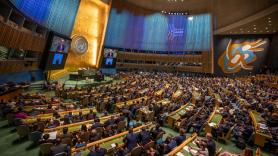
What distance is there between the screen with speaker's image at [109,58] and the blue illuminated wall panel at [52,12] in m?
8.98

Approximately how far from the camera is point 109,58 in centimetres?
3022

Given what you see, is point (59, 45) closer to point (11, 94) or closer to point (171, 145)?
point (11, 94)

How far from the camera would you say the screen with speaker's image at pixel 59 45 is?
56.3ft

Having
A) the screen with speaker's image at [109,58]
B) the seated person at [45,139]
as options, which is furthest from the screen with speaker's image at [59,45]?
the seated person at [45,139]

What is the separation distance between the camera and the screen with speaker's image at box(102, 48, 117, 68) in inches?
1170

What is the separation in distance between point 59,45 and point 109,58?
12490mm

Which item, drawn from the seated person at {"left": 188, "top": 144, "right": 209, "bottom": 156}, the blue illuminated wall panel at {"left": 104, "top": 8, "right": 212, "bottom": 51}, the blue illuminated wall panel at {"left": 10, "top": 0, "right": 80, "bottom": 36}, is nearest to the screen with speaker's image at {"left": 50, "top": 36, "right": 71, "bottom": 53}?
the blue illuminated wall panel at {"left": 10, "top": 0, "right": 80, "bottom": 36}

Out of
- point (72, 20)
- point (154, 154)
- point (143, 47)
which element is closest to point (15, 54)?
point (72, 20)

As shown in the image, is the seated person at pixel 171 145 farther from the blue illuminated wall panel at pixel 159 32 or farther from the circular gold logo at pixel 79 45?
the blue illuminated wall panel at pixel 159 32

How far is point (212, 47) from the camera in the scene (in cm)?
3362

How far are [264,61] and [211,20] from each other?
40.2 ft

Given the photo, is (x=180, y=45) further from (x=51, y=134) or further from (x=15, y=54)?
(x=51, y=134)

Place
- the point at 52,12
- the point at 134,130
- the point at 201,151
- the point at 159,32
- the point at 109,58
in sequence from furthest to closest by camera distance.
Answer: the point at 159,32
the point at 109,58
the point at 52,12
the point at 134,130
the point at 201,151

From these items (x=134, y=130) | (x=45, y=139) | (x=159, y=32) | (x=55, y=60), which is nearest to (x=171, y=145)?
(x=134, y=130)
